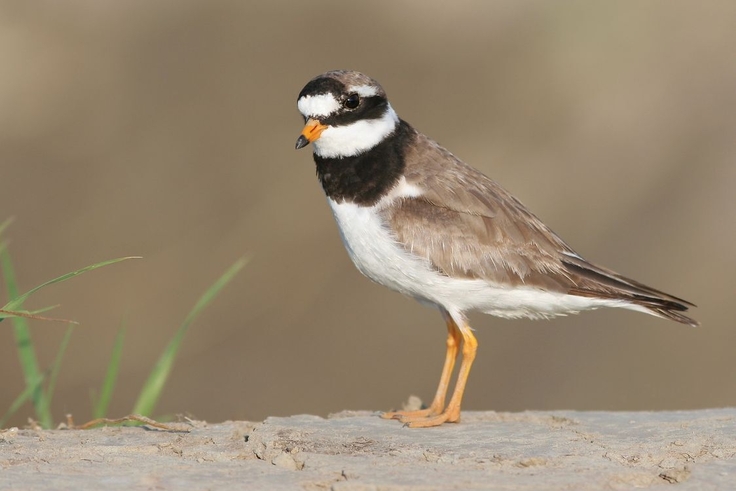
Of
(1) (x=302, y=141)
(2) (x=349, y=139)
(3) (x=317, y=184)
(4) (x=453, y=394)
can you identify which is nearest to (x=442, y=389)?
(4) (x=453, y=394)

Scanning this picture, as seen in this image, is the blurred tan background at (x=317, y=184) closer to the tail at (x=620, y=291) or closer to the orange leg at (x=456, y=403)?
the tail at (x=620, y=291)

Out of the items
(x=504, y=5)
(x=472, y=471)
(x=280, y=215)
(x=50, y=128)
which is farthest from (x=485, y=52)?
(x=472, y=471)

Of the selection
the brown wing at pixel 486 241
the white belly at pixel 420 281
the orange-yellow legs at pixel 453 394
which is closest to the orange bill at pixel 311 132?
the white belly at pixel 420 281

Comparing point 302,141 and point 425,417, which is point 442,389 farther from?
point 302,141

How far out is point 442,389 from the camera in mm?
6250

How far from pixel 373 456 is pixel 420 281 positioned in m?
1.47

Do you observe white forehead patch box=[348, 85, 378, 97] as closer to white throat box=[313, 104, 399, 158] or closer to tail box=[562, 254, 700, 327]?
white throat box=[313, 104, 399, 158]

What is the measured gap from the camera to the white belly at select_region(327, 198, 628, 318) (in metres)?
5.88

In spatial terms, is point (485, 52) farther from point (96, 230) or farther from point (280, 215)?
point (96, 230)

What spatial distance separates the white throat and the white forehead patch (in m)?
0.15

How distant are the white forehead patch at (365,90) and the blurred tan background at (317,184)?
17.7 ft

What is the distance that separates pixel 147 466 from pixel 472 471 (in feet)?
4.44

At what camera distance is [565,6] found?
14.4 metres

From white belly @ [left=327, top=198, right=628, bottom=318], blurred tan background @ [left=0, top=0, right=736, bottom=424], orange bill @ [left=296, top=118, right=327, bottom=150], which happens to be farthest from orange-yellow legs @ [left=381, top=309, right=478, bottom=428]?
blurred tan background @ [left=0, top=0, right=736, bottom=424]
